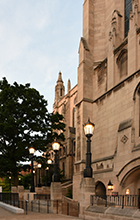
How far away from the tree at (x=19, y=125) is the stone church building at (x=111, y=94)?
5.17 metres

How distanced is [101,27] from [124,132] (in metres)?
14.2

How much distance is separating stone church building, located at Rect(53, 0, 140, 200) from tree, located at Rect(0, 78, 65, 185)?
517cm

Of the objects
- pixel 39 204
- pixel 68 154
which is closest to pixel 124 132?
pixel 39 204

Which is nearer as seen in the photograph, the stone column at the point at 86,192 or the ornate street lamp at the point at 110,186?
the stone column at the point at 86,192

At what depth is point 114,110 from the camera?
21719 mm

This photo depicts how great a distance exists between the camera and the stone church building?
61.9 feet

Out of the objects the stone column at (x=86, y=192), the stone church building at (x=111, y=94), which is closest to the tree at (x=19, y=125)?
the stone church building at (x=111, y=94)

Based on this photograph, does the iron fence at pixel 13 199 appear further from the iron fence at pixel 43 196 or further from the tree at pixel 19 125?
the tree at pixel 19 125

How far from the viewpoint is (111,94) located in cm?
2250

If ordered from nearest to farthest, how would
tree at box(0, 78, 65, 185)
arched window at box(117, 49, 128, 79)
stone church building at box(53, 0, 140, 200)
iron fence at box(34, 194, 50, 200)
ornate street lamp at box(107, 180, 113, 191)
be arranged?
iron fence at box(34, 194, 50, 200)
stone church building at box(53, 0, 140, 200)
ornate street lamp at box(107, 180, 113, 191)
arched window at box(117, 49, 128, 79)
tree at box(0, 78, 65, 185)

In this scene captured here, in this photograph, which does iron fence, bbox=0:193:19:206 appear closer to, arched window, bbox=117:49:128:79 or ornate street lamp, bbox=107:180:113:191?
ornate street lamp, bbox=107:180:113:191

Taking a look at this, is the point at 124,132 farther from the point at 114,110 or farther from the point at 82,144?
the point at 82,144

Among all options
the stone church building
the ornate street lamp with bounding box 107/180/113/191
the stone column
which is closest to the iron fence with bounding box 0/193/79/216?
the stone church building

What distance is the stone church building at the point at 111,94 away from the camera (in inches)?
742
